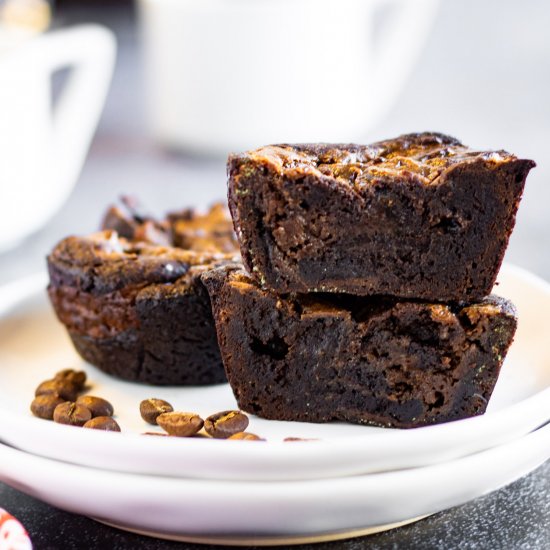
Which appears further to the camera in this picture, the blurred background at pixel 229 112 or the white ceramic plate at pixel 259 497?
the blurred background at pixel 229 112

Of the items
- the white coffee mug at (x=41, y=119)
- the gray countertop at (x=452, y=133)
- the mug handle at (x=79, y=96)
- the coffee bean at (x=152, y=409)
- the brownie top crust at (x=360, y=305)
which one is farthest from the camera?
the mug handle at (x=79, y=96)

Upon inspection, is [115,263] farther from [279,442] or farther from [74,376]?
[279,442]

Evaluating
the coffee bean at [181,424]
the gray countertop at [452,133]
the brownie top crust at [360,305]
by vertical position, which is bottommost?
the gray countertop at [452,133]

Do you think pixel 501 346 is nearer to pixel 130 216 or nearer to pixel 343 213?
pixel 343 213

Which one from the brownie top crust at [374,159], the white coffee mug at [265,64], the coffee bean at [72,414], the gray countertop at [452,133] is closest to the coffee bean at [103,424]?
the coffee bean at [72,414]

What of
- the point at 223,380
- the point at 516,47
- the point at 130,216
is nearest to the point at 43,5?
the point at 516,47

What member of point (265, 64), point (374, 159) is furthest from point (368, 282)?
point (265, 64)

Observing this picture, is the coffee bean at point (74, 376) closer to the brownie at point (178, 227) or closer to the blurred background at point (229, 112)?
the brownie at point (178, 227)
